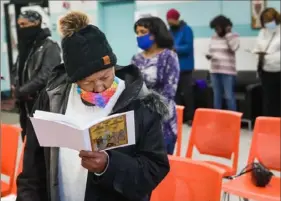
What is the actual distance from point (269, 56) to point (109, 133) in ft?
15.0

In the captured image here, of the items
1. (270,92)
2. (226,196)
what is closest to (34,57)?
(226,196)

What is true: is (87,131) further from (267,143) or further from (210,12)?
(210,12)

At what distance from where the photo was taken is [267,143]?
2.93 m

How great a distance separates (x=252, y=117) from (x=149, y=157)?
495cm

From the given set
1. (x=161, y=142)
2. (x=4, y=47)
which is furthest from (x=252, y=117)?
(x=4, y=47)

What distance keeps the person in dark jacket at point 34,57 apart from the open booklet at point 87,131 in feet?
8.17

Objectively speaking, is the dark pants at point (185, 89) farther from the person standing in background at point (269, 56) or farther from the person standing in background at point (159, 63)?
the person standing in background at point (159, 63)

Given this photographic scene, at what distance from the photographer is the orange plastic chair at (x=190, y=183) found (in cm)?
188

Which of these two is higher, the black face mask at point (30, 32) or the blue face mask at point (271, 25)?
the black face mask at point (30, 32)

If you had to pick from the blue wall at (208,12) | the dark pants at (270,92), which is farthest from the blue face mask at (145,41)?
the blue wall at (208,12)

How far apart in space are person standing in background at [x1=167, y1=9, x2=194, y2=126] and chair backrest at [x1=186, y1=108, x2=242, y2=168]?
8.47 feet

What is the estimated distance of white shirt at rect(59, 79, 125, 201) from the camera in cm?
151

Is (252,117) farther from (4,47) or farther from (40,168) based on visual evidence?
(4,47)

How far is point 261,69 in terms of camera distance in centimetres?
561
